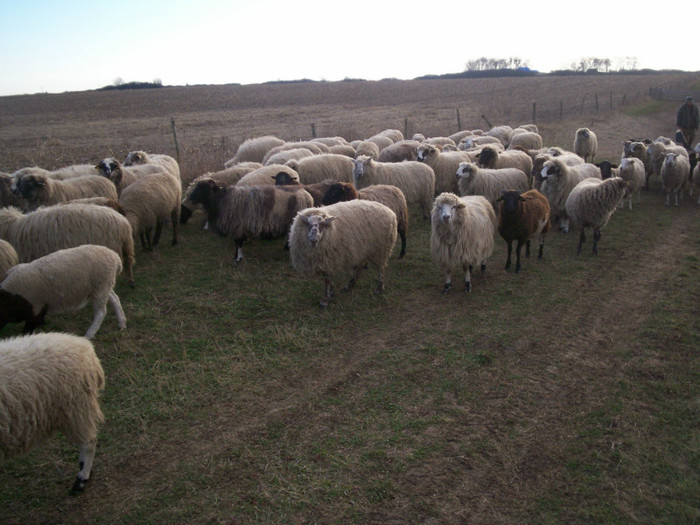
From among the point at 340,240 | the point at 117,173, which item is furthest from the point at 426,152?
the point at 117,173

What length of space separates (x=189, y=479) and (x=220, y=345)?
2.45m

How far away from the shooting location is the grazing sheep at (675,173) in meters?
13.1

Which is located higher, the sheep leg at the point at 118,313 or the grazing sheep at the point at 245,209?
the grazing sheep at the point at 245,209

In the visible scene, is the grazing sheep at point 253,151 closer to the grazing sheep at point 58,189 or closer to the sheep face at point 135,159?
the sheep face at point 135,159

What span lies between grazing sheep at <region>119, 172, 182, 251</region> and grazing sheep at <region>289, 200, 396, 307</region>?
143 inches

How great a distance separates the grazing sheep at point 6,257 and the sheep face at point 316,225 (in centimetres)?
434

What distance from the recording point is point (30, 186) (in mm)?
9094

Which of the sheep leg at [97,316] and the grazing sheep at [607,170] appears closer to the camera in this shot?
the sheep leg at [97,316]

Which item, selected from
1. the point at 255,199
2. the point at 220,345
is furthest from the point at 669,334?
the point at 255,199

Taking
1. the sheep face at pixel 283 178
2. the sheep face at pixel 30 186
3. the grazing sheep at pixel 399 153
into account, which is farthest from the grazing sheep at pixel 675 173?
the sheep face at pixel 30 186

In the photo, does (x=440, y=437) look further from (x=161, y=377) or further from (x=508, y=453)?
(x=161, y=377)

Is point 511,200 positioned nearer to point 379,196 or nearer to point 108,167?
point 379,196

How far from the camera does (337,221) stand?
7.93 metres

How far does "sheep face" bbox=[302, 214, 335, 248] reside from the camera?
7418 mm
